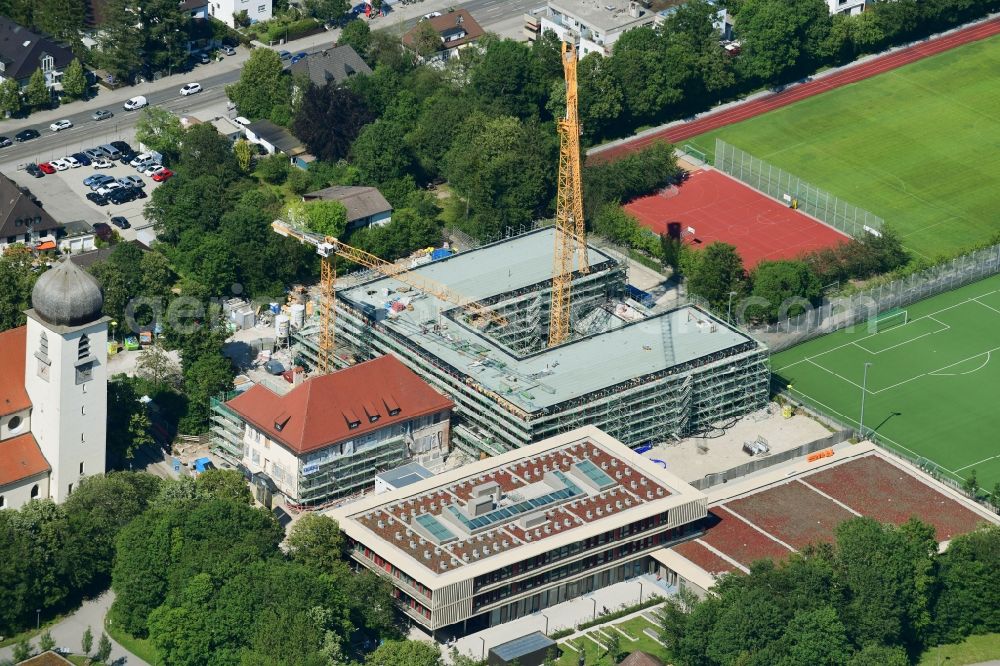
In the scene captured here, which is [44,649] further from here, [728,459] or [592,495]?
[728,459]

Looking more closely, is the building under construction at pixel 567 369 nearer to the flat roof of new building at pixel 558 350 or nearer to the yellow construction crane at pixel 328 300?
the flat roof of new building at pixel 558 350

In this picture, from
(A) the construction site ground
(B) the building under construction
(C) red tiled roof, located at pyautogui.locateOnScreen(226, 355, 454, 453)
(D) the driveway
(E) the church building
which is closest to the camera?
(D) the driveway

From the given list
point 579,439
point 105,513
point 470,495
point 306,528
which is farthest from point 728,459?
point 105,513

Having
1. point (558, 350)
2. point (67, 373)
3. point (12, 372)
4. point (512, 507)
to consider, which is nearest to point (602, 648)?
point (512, 507)

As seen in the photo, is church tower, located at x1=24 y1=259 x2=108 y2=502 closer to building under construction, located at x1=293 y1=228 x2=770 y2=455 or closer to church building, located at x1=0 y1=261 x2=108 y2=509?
church building, located at x1=0 y1=261 x2=108 y2=509

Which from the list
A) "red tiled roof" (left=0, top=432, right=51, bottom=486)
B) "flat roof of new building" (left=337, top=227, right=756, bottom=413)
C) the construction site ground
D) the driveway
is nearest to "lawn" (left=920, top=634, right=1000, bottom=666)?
the construction site ground
